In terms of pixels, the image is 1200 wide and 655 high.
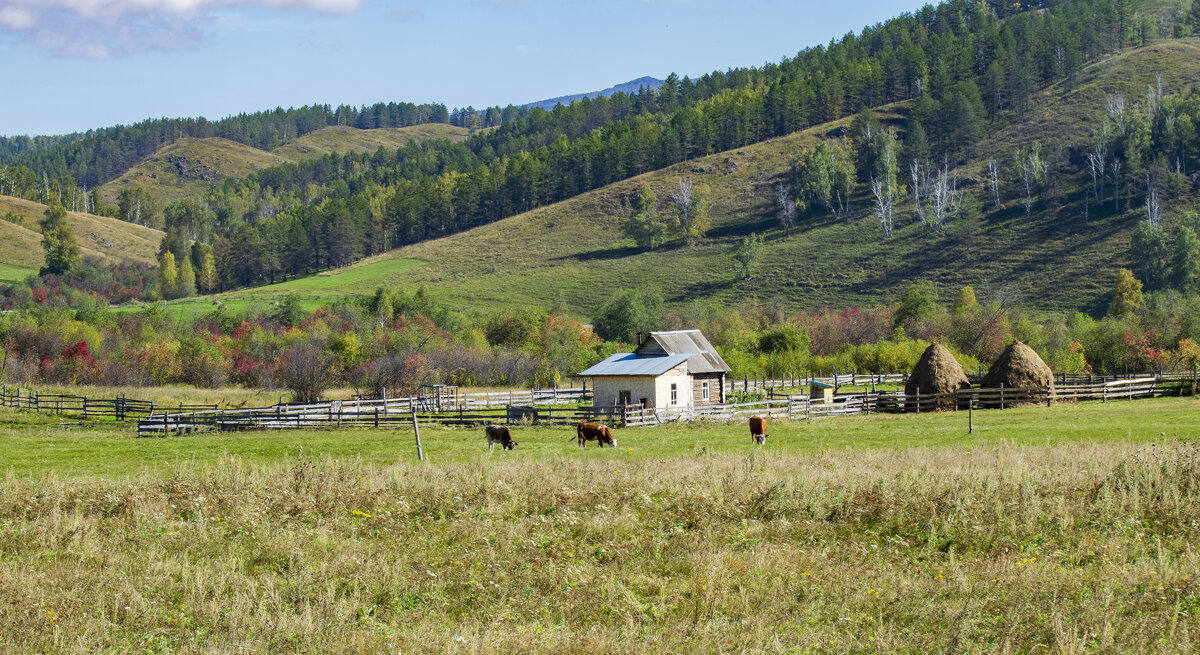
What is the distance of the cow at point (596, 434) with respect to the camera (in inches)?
1139

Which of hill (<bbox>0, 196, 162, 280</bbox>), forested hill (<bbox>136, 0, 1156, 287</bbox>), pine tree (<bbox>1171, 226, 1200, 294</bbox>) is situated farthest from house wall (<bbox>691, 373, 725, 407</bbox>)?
hill (<bbox>0, 196, 162, 280</bbox>)

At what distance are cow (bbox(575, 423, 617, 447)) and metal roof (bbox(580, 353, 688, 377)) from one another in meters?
12.7

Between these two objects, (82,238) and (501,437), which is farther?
(82,238)

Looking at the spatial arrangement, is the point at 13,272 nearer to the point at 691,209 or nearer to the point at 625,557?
the point at 691,209

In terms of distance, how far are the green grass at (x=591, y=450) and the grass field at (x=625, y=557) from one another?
642 centimetres

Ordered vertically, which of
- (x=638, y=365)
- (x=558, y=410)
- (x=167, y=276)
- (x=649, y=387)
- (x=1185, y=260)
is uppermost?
(x=167, y=276)

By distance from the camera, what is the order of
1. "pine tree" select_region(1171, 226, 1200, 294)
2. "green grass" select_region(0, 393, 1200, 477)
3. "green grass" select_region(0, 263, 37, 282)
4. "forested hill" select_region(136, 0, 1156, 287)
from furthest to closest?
1. "forested hill" select_region(136, 0, 1156, 287)
2. "green grass" select_region(0, 263, 37, 282)
3. "pine tree" select_region(1171, 226, 1200, 294)
4. "green grass" select_region(0, 393, 1200, 477)

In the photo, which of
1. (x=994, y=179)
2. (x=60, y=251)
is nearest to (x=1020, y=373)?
(x=994, y=179)

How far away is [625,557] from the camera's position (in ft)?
40.7

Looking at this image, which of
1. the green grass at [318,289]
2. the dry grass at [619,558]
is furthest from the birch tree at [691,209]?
the dry grass at [619,558]

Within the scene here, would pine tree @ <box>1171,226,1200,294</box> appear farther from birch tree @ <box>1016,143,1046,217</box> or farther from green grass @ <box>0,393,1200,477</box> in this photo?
green grass @ <box>0,393,1200,477</box>

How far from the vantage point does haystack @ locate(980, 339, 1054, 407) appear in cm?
4162

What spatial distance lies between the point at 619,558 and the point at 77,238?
592 ft

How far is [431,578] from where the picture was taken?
38.1ft
